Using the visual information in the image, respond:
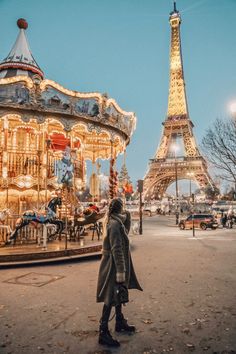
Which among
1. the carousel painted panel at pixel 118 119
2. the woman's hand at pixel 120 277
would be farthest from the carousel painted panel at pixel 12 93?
the woman's hand at pixel 120 277

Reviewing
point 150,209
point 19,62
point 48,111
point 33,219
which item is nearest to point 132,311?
point 33,219

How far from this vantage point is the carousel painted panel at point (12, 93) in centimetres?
1122

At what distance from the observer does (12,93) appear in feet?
36.9

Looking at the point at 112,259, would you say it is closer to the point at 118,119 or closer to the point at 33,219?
the point at 33,219

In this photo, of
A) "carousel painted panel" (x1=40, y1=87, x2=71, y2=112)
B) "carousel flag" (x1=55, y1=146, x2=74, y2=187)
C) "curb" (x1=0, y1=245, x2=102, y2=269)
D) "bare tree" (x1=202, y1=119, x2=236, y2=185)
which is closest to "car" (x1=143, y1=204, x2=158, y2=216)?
"bare tree" (x1=202, y1=119, x2=236, y2=185)

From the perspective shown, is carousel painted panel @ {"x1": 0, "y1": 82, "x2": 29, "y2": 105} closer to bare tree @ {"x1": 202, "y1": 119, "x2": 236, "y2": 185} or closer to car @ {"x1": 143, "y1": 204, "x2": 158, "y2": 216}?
bare tree @ {"x1": 202, "y1": 119, "x2": 236, "y2": 185}

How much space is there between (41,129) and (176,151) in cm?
4755

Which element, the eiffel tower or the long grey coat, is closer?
the long grey coat

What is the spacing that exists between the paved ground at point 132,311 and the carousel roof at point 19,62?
11.8 m

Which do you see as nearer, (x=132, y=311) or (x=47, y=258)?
(x=132, y=311)

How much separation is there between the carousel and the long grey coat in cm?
719

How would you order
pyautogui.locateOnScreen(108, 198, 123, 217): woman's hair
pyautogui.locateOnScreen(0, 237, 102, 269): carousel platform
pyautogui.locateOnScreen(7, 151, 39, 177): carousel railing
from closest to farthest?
pyautogui.locateOnScreen(108, 198, 123, 217): woman's hair
pyautogui.locateOnScreen(0, 237, 102, 269): carousel platform
pyautogui.locateOnScreen(7, 151, 39, 177): carousel railing

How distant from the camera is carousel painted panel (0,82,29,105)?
11.2 meters

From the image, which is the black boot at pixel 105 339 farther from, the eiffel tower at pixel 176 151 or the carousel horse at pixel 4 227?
the eiffel tower at pixel 176 151
